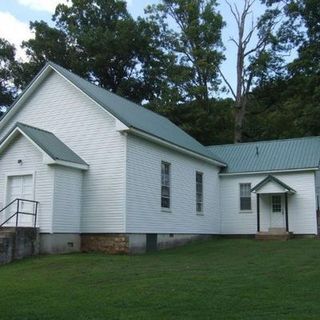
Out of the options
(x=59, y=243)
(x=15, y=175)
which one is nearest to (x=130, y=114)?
(x=15, y=175)

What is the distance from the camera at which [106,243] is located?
20.9 m

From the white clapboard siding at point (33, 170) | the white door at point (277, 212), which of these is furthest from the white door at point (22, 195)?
the white door at point (277, 212)

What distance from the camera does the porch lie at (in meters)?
26.3

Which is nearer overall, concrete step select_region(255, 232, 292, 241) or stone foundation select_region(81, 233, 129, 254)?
stone foundation select_region(81, 233, 129, 254)

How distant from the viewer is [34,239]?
19766mm

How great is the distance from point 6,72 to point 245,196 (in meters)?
29.5

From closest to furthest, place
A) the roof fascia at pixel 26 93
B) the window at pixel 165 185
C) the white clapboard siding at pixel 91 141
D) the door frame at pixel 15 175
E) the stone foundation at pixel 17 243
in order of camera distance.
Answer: the stone foundation at pixel 17 243 → the door frame at pixel 15 175 → the white clapboard siding at pixel 91 141 → the roof fascia at pixel 26 93 → the window at pixel 165 185

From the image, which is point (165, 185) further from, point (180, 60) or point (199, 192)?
point (180, 60)

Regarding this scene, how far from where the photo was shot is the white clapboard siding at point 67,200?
66.1ft

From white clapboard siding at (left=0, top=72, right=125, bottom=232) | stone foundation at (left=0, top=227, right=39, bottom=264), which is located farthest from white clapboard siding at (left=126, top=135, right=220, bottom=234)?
stone foundation at (left=0, top=227, right=39, bottom=264)

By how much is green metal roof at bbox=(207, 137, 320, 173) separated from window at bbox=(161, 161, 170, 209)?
5.93 m

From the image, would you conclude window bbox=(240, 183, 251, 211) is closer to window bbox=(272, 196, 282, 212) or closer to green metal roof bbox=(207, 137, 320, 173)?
green metal roof bbox=(207, 137, 320, 173)

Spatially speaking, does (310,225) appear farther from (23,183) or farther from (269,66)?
(269,66)

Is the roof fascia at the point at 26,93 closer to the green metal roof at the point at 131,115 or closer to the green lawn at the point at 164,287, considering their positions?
the green metal roof at the point at 131,115
